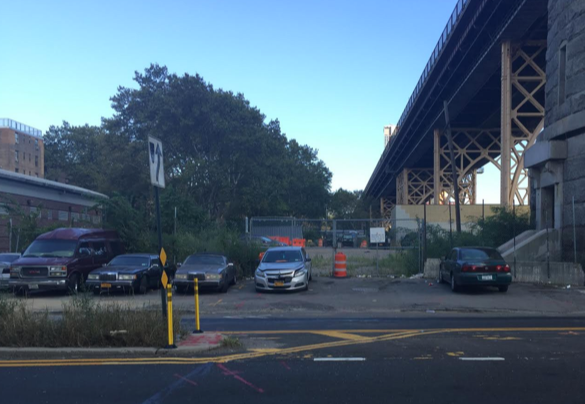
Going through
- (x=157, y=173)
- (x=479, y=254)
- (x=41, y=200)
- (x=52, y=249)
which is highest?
(x=41, y=200)

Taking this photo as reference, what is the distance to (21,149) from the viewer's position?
85.2m

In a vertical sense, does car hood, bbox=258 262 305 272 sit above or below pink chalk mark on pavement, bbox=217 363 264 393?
above

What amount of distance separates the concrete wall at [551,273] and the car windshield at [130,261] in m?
13.1

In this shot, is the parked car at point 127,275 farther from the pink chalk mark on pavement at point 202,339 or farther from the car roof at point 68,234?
the pink chalk mark on pavement at point 202,339

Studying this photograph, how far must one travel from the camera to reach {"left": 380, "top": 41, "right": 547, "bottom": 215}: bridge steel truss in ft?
97.5

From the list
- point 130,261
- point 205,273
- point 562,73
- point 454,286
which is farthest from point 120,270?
point 562,73

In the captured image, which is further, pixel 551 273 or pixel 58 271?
pixel 551 273

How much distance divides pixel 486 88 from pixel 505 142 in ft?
30.5

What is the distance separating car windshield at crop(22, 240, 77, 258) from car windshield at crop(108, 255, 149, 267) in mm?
1454

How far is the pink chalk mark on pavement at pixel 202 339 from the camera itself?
865cm

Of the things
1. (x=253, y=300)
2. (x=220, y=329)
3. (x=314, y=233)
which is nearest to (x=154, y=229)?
(x=314, y=233)

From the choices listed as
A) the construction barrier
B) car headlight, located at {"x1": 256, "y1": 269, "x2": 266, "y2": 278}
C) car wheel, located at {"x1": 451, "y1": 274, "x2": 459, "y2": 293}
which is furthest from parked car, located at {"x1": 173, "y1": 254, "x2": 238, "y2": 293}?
car wheel, located at {"x1": 451, "y1": 274, "x2": 459, "y2": 293}

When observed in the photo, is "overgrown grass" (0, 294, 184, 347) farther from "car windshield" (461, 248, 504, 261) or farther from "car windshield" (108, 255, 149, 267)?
"car windshield" (461, 248, 504, 261)

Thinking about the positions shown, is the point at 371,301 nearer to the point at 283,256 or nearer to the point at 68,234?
the point at 283,256
